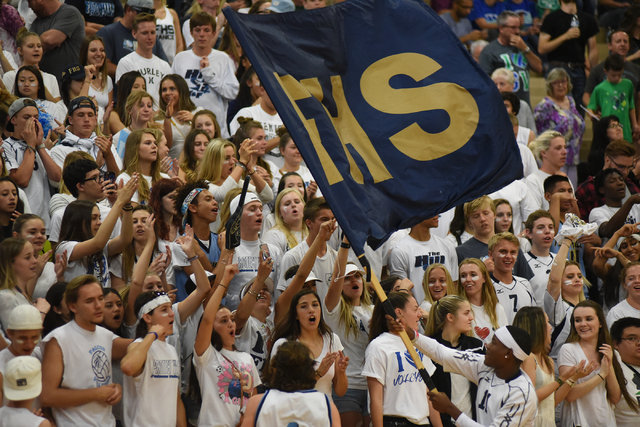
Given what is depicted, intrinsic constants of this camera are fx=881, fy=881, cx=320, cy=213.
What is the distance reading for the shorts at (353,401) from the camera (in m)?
7.30

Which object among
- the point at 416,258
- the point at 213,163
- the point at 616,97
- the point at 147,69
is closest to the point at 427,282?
the point at 416,258

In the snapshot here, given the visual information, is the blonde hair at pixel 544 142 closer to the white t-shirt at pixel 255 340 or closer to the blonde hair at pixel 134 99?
the blonde hair at pixel 134 99

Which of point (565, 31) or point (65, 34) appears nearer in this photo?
point (65, 34)

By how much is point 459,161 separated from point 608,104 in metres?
8.54

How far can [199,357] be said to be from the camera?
6.73 m

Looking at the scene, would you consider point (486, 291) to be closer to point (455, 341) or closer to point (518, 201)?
point (455, 341)

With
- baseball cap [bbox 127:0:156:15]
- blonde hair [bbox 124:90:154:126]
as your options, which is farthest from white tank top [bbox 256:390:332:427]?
baseball cap [bbox 127:0:156:15]

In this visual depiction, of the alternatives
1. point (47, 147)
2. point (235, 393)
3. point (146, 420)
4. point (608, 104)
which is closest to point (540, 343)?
point (235, 393)

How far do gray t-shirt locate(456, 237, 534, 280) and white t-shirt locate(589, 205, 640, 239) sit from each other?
1969 mm

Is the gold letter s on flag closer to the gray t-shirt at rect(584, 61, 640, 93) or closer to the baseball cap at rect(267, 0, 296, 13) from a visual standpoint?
the baseball cap at rect(267, 0, 296, 13)

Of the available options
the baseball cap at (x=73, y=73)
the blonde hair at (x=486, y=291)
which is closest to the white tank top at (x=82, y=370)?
the blonde hair at (x=486, y=291)

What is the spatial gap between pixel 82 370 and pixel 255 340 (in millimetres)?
1733

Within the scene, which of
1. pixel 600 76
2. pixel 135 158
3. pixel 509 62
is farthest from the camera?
pixel 600 76

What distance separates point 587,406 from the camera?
25.7 feet
